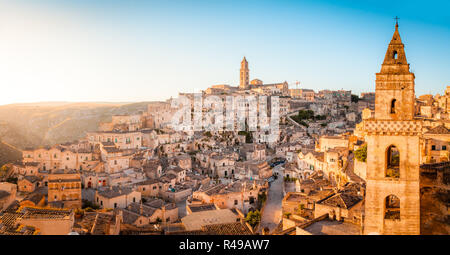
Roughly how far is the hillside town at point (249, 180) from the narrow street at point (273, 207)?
9cm

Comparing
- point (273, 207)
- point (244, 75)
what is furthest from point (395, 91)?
point (244, 75)

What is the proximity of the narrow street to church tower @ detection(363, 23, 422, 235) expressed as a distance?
991 centimetres

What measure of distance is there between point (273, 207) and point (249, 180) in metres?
5.14

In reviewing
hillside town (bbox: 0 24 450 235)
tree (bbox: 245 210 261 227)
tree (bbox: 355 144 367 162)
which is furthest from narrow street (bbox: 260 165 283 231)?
tree (bbox: 355 144 367 162)

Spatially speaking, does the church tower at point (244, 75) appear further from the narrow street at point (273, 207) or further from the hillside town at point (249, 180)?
the narrow street at point (273, 207)

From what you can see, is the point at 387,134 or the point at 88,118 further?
the point at 88,118

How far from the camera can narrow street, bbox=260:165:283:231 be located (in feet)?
60.5

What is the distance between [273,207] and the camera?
21.3 meters

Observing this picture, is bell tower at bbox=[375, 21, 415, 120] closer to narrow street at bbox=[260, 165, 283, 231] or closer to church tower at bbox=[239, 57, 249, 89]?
narrow street at bbox=[260, 165, 283, 231]

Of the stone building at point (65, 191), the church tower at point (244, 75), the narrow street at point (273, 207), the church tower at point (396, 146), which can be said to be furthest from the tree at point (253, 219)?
the church tower at point (244, 75)
